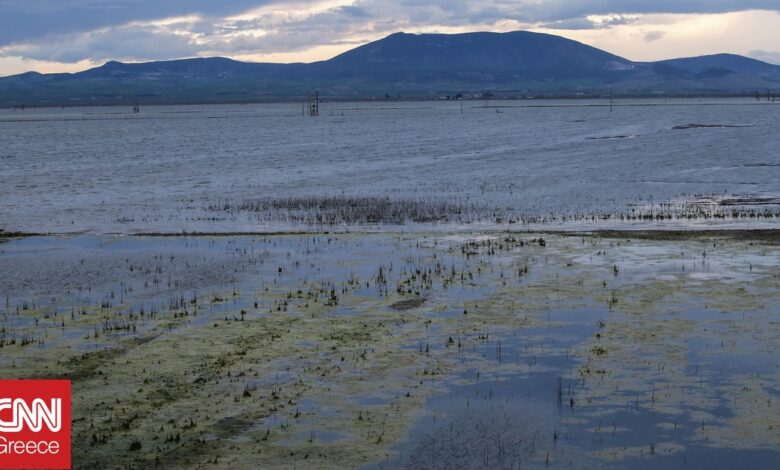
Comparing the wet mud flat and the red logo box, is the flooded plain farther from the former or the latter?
the red logo box

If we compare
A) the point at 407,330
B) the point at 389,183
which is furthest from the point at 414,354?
the point at 389,183

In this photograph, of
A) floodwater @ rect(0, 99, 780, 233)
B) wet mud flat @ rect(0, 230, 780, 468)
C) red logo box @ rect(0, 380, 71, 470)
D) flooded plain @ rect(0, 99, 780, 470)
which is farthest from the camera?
floodwater @ rect(0, 99, 780, 233)

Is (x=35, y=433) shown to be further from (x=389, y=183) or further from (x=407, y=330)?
(x=389, y=183)

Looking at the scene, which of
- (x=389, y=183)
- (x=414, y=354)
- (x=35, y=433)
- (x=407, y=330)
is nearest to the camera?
(x=35, y=433)

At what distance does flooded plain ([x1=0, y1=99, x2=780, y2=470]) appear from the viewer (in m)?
18.9

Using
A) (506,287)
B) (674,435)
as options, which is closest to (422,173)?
(506,287)

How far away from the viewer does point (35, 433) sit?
1769cm

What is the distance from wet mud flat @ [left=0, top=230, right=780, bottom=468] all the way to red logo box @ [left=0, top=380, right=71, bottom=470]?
50cm

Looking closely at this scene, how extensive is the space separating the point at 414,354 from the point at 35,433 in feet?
33.2

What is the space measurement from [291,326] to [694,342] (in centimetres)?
1123

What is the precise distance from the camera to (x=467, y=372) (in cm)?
2325

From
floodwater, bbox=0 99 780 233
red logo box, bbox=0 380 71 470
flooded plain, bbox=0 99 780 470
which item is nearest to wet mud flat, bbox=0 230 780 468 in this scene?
flooded plain, bbox=0 99 780 470

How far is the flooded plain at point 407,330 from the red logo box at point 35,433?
0.47 m

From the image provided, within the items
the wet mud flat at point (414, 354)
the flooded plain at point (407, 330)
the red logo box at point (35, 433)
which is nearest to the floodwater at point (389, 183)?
the flooded plain at point (407, 330)
